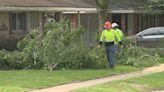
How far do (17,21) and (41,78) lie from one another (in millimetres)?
14706

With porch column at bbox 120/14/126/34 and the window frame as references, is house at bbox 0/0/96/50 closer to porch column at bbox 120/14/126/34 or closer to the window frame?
the window frame

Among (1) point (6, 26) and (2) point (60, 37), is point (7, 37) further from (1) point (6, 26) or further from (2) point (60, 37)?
(2) point (60, 37)

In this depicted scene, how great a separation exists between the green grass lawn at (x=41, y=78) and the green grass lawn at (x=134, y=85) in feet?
5.15

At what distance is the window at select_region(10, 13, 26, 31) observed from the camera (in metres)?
30.6

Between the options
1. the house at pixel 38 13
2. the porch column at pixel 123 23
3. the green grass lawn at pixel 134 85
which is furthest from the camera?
the porch column at pixel 123 23

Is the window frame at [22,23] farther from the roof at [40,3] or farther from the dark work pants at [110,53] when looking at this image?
the dark work pants at [110,53]

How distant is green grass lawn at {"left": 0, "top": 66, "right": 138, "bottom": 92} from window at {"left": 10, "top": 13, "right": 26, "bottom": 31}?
11.9 metres

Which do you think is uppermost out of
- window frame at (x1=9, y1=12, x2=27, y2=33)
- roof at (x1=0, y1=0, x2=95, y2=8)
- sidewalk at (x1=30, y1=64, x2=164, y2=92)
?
roof at (x1=0, y1=0, x2=95, y2=8)

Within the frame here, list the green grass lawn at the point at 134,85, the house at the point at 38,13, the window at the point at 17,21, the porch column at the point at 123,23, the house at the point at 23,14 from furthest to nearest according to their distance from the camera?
the porch column at the point at 123,23, the window at the point at 17,21, the house at the point at 38,13, the house at the point at 23,14, the green grass lawn at the point at 134,85

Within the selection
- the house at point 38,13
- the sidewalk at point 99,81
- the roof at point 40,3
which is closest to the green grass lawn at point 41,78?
the sidewalk at point 99,81

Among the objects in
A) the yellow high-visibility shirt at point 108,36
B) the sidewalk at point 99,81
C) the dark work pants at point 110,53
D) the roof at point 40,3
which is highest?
the roof at point 40,3

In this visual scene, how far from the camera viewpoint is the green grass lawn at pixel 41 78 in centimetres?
1488

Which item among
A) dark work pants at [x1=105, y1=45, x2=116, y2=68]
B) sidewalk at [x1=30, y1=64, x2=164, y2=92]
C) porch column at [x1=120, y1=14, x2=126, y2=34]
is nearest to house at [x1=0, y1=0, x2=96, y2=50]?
dark work pants at [x1=105, y1=45, x2=116, y2=68]

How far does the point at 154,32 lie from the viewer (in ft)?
113
